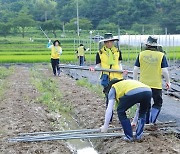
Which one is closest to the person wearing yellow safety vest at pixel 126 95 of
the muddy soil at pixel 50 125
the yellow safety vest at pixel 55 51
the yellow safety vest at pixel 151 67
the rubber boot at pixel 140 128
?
the rubber boot at pixel 140 128

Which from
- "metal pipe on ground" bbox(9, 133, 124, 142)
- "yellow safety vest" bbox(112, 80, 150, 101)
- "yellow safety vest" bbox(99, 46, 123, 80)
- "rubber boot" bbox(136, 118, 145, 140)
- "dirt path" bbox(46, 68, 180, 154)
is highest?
"yellow safety vest" bbox(99, 46, 123, 80)

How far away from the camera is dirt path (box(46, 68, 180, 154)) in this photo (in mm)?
5654

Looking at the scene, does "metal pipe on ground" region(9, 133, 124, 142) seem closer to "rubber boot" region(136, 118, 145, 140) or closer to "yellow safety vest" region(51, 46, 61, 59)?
"rubber boot" region(136, 118, 145, 140)

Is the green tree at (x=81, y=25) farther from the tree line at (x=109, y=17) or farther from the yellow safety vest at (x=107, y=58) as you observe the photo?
the yellow safety vest at (x=107, y=58)

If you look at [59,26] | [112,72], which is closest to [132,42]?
[59,26]

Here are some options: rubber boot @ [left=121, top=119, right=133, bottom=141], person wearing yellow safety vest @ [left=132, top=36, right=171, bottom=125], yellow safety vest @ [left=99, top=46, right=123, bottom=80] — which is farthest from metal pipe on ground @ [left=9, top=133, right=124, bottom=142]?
yellow safety vest @ [left=99, top=46, right=123, bottom=80]

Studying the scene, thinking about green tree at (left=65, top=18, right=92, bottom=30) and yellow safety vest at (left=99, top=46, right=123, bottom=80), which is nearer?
yellow safety vest at (left=99, top=46, right=123, bottom=80)

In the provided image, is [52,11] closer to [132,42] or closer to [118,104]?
[132,42]

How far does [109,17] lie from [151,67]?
45.2m

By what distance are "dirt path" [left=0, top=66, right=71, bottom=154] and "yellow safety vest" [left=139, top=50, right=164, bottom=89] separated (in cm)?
167

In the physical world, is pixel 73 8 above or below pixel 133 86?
above

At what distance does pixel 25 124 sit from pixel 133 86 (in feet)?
8.63

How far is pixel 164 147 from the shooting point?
5.68m

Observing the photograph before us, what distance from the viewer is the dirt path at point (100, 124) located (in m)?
5.65
